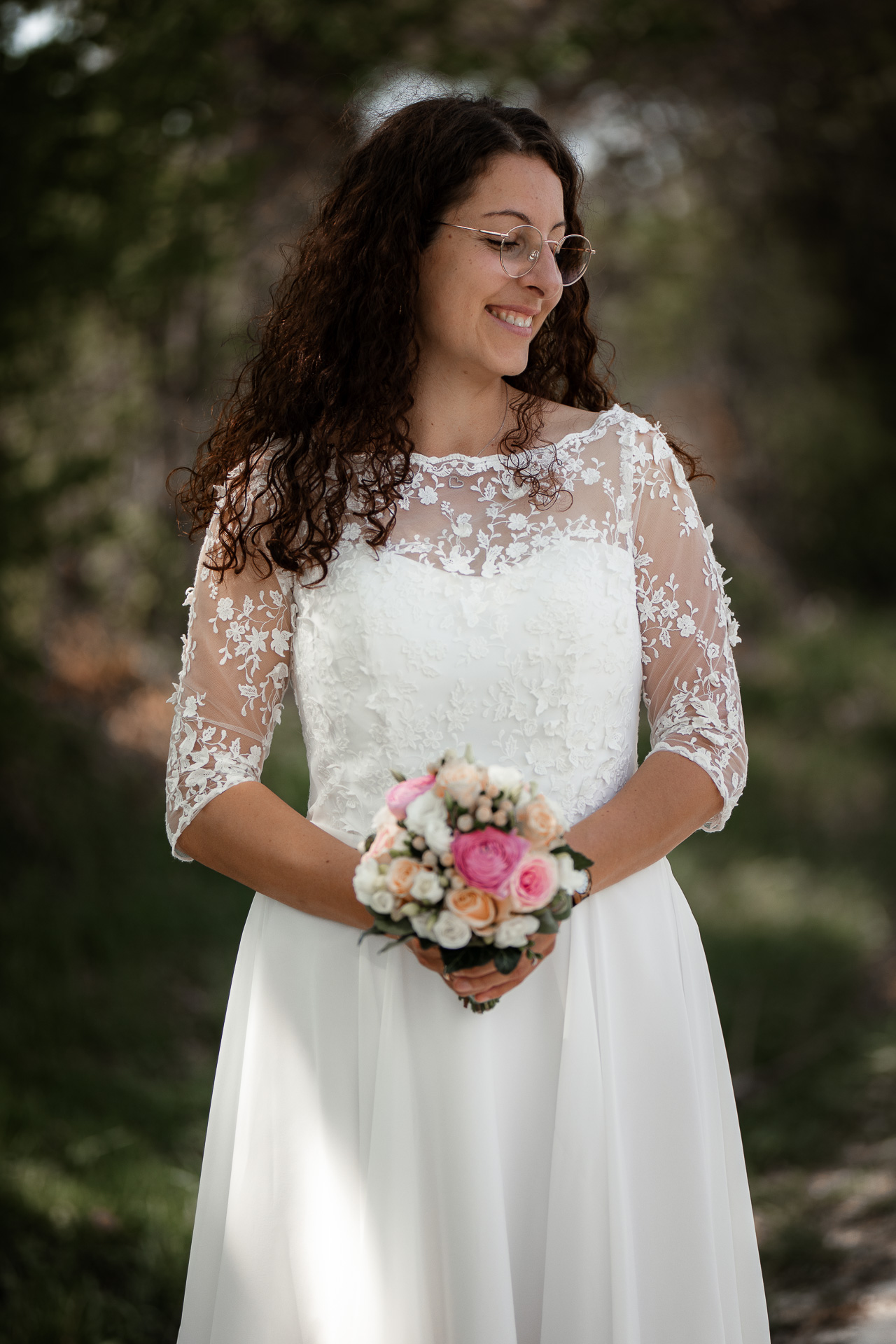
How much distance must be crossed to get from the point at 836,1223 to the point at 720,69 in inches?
243

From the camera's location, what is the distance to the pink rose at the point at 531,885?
1.67m

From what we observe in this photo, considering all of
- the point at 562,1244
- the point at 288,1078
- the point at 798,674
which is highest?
the point at 798,674

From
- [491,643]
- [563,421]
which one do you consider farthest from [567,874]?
[563,421]

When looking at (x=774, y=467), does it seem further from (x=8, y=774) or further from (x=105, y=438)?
(x=8, y=774)

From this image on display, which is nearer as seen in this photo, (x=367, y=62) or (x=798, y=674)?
(x=367, y=62)

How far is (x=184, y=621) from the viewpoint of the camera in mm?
6402

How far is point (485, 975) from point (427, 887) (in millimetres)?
274

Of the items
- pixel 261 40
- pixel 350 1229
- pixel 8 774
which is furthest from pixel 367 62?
pixel 350 1229

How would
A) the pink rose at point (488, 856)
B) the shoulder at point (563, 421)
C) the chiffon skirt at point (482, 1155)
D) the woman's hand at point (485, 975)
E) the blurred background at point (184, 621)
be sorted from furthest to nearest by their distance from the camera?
the blurred background at point (184, 621)
the shoulder at point (563, 421)
the chiffon skirt at point (482, 1155)
the woman's hand at point (485, 975)
the pink rose at point (488, 856)

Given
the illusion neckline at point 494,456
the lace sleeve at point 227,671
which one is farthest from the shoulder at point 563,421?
the lace sleeve at point 227,671

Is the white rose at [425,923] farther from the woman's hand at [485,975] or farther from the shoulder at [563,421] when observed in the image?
the shoulder at [563,421]

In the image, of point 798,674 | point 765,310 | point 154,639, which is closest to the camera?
point 154,639

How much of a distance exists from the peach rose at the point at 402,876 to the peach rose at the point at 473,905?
56 mm

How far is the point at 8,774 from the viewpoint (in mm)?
5312
